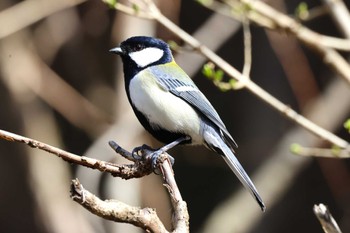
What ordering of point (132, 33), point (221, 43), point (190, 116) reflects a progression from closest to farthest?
point (190, 116)
point (132, 33)
point (221, 43)

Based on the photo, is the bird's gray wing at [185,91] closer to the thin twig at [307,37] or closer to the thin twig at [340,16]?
the thin twig at [307,37]

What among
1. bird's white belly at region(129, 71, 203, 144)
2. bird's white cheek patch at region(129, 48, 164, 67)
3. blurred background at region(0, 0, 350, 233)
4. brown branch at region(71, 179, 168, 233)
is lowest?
blurred background at region(0, 0, 350, 233)

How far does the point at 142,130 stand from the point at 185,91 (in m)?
1.48

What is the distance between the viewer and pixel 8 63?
4.48 m

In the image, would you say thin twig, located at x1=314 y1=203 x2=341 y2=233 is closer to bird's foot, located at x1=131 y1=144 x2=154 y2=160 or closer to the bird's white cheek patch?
bird's foot, located at x1=131 y1=144 x2=154 y2=160

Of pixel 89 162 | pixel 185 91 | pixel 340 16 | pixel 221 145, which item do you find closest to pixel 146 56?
pixel 185 91

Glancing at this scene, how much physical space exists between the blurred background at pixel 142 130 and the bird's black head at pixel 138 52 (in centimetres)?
129

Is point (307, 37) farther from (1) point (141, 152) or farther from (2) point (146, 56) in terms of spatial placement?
(1) point (141, 152)

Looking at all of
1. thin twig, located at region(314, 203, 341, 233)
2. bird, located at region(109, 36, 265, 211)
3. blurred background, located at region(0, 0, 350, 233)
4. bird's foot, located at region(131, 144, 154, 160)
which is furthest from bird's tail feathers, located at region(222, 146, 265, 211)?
blurred background, located at region(0, 0, 350, 233)

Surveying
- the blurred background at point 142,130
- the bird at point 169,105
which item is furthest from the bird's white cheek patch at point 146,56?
the blurred background at point 142,130

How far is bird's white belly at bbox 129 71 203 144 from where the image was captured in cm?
248

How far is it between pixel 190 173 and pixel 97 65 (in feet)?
3.35

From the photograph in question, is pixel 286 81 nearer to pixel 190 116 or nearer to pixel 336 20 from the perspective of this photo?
pixel 336 20

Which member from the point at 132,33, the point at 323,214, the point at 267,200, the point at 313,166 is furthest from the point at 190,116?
the point at 313,166
